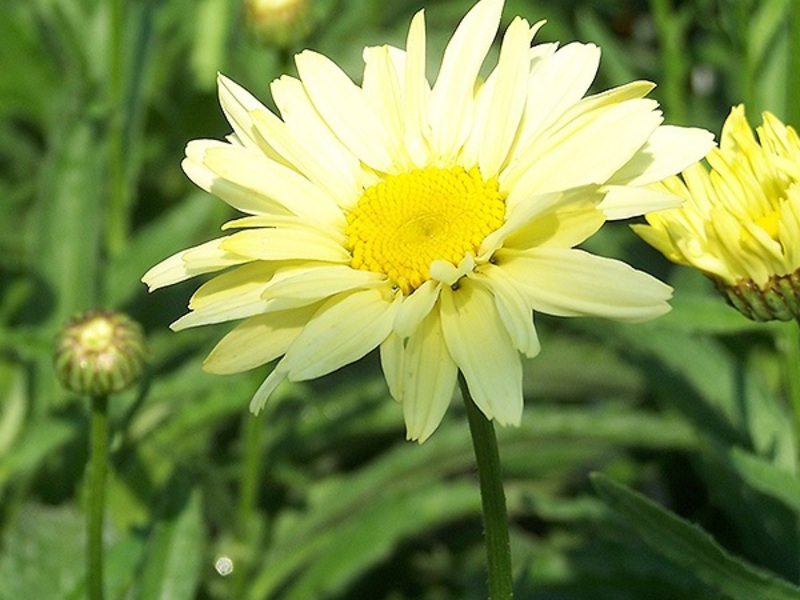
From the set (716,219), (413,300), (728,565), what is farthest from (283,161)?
(728,565)

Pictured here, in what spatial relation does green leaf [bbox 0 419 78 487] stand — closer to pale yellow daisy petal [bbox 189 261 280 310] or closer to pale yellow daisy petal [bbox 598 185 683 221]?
pale yellow daisy petal [bbox 189 261 280 310]

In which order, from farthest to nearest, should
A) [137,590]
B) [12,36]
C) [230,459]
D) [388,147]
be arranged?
[12,36]
[230,459]
[137,590]
[388,147]

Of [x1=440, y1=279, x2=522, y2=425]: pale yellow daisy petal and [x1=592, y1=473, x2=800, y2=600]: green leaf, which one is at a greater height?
[x1=440, y1=279, x2=522, y2=425]: pale yellow daisy petal

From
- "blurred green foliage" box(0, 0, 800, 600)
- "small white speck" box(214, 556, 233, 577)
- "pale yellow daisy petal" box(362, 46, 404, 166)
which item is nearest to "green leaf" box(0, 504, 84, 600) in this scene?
"blurred green foliage" box(0, 0, 800, 600)

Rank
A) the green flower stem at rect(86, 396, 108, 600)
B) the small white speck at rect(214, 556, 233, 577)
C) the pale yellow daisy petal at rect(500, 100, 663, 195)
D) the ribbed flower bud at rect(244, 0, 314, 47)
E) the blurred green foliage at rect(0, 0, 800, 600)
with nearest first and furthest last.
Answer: the pale yellow daisy petal at rect(500, 100, 663, 195), the green flower stem at rect(86, 396, 108, 600), the blurred green foliage at rect(0, 0, 800, 600), the small white speck at rect(214, 556, 233, 577), the ribbed flower bud at rect(244, 0, 314, 47)

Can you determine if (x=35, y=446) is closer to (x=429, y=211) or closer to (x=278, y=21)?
(x=278, y=21)

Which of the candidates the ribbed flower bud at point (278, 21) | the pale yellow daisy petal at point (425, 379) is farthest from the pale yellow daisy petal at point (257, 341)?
the ribbed flower bud at point (278, 21)

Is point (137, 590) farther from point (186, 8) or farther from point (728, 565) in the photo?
point (186, 8)

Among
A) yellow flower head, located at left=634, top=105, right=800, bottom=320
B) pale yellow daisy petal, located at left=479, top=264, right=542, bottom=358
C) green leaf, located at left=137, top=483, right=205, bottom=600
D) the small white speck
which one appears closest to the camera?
pale yellow daisy petal, located at left=479, top=264, right=542, bottom=358
